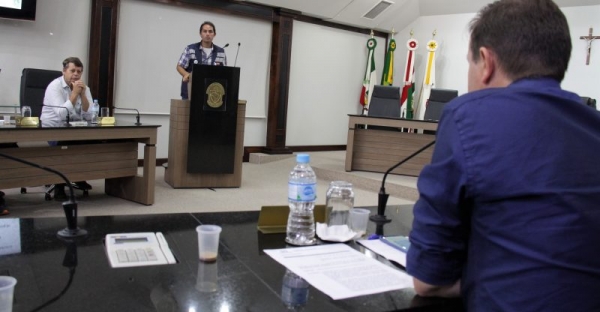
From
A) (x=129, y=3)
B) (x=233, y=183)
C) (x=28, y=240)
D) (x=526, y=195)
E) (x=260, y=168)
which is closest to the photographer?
(x=526, y=195)

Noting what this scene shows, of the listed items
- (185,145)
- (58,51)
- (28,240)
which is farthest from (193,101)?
(28,240)

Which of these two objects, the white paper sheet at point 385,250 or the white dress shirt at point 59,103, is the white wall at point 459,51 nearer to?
the white dress shirt at point 59,103

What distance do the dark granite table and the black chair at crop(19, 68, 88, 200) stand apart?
10.6ft

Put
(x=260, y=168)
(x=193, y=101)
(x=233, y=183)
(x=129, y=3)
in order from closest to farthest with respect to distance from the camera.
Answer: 1. (x=193, y=101)
2. (x=233, y=183)
3. (x=129, y=3)
4. (x=260, y=168)

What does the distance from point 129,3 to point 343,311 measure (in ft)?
17.2

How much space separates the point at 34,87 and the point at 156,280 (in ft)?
12.4

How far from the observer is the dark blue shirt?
2.78 ft

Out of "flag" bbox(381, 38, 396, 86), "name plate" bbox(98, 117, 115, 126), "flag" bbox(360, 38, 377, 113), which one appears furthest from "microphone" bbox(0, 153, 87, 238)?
"flag" bbox(381, 38, 396, 86)

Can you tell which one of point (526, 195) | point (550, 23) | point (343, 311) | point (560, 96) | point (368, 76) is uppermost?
point (368, 76)

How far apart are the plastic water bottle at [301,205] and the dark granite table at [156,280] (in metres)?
0.07

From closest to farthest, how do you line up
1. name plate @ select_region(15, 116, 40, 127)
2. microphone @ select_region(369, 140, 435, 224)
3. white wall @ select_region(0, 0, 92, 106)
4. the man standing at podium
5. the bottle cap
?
1. the bottle cap
2. microphone @ select_region(369, 140, 435, 224)
3. name plate @ select_region(15, 116, 40, 127)
4. white wall @ select_region(0, 0, 92, 106)
5. the man standing at podium

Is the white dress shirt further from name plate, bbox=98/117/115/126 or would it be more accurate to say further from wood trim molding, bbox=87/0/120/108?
wood trim molding, bbox=87/0/120/108

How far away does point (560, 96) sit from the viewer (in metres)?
0.89

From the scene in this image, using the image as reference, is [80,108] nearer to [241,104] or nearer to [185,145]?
[185,145]
